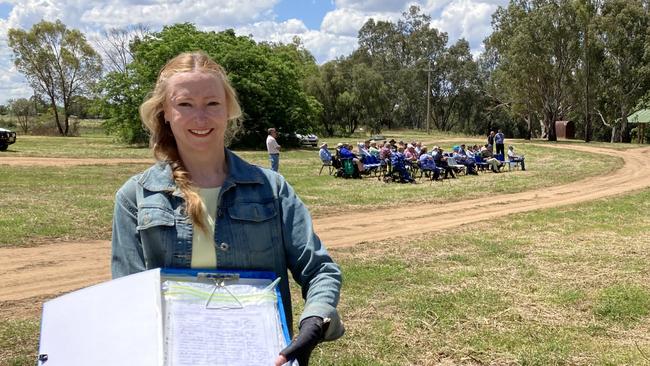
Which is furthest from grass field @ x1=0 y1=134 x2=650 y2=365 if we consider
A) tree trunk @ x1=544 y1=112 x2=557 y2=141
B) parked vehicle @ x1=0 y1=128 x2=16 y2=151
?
tree trunk @ x1=544 y1=112 x2=557 y2=141

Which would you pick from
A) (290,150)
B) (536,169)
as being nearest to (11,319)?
(536,169)

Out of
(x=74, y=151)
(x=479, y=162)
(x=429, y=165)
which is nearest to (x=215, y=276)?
(x=429, y=165)

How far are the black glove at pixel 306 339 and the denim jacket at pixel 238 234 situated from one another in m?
0.03

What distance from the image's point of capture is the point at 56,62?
56844 millimetres

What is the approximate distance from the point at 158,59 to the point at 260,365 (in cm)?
3453

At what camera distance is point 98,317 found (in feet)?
5.14

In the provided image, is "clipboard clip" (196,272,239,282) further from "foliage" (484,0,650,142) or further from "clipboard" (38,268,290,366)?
"foliage" (484,0,650,142)

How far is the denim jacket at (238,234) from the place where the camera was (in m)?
1.80

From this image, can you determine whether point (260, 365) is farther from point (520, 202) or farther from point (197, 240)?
point (520, 202)

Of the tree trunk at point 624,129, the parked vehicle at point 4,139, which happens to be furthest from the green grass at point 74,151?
the tree trunk at point 624,129

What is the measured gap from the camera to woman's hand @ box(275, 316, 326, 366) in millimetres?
1575

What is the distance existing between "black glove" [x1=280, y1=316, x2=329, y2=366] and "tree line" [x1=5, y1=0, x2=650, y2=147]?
747 inches

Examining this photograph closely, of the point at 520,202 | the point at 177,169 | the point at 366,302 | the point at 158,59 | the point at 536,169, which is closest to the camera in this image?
the point at 177,169

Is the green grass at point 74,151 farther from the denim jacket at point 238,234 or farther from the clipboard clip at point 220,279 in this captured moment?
the clipboard clip at point 220,279
